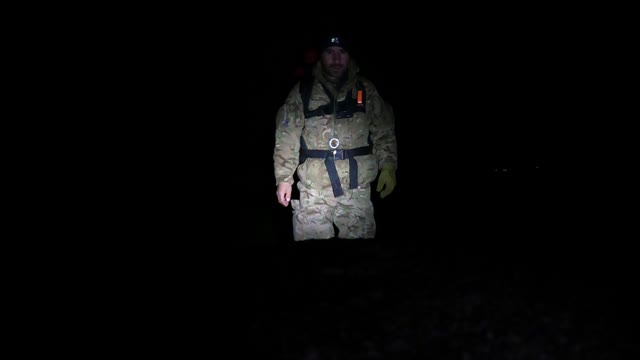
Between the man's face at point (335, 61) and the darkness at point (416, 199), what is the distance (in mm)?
1457

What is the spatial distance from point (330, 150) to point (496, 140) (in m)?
3.95

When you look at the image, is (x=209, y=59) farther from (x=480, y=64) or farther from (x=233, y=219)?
(x=480, y=64)

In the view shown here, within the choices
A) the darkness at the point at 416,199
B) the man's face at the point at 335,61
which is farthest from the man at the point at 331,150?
the darkness at the point at 416,199

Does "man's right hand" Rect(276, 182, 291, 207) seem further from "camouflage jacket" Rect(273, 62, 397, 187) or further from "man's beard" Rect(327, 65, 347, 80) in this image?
Answer: "man's beard" Rect(327, 65, 347, 80)

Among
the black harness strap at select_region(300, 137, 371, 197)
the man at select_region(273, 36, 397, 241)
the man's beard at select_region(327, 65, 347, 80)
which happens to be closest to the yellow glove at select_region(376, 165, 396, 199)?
the man at select_region(273, 36, 397, 241)

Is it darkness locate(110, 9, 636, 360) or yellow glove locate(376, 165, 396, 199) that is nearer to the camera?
darkness locate(110, 9, 636, 360)

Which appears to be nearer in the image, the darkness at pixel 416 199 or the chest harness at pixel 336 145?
the darkness at pixel 416 199

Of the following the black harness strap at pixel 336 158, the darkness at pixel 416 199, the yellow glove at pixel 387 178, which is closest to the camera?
the darkness at pixel 416 199

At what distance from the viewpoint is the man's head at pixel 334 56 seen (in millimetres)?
3742

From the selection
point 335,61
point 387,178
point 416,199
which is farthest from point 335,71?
point 416,199

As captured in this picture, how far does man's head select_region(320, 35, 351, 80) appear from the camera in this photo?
12.3ft

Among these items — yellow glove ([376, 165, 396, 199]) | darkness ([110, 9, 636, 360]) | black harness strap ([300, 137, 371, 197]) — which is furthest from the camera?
yellow glove ([376, 165, 396, 199])

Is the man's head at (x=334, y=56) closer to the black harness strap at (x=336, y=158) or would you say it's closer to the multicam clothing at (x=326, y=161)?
the multicam clothing at (x=326, y=161)

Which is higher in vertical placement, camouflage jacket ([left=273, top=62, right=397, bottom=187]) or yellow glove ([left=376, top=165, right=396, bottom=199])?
camouflage jacket ([left=273, top=62, right=397, bottom=187])
